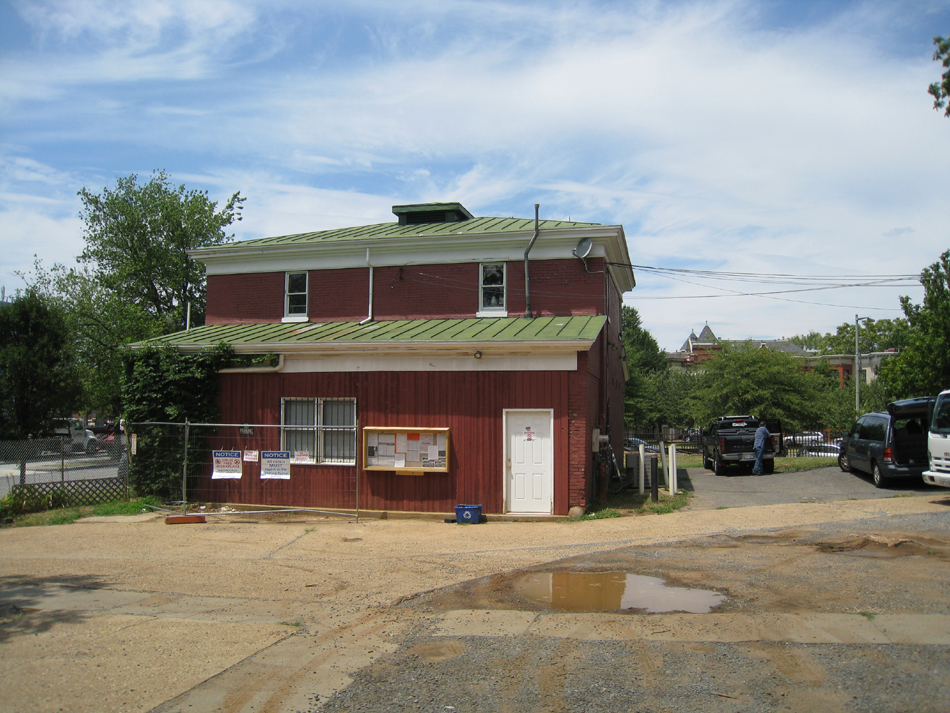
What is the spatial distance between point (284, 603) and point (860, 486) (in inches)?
593

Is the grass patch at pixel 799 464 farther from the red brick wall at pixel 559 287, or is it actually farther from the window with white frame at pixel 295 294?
the window with white frame at pixel 295 294

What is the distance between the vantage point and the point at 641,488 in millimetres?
17672

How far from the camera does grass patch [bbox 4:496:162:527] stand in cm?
1529

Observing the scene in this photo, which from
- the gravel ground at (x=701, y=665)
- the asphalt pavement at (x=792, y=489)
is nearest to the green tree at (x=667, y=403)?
the asphalt pavement at (x=792, y=489)

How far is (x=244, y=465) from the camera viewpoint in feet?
55.7

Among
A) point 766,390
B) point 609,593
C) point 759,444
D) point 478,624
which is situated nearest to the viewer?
point 478,624

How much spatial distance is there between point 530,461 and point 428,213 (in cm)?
1006

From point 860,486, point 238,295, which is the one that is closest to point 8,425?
point 238,295

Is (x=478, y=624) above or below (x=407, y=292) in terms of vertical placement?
below

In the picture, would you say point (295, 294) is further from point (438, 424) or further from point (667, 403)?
point (667, 403)

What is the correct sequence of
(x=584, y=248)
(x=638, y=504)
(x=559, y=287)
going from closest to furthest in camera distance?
1. (x=638, y=504)
2. (x=584, y=248)
3. (x=559, y=287)

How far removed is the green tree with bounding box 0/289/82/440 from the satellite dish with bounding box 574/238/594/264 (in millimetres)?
28260

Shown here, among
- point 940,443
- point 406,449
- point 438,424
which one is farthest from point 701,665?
point 940,443

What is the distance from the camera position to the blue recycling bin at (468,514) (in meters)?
14.6
